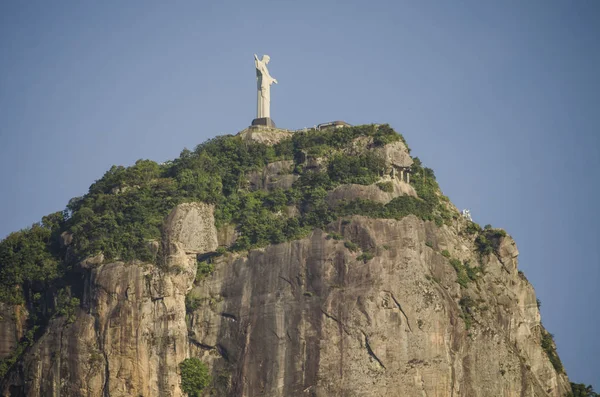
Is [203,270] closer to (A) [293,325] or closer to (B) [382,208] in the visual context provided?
(A) [293,325]

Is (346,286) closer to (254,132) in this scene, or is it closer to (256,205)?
(256,205)

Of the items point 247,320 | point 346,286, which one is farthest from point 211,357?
point 346,286

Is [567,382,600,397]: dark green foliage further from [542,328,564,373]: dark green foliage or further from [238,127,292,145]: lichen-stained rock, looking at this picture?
[238,127,292,145]: lichen-stained rock

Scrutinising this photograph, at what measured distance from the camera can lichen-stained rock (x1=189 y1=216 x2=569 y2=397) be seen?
100312 mm

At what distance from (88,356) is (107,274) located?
5860 mm

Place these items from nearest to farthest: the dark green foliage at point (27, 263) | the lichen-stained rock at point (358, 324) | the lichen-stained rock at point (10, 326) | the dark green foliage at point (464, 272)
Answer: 1. the lichen-stained rock at point (358, 324)
2. the dark green foliage at point (464, 272)
3. the lichen-stained rock at point (10, 326)
4. the dark green foliage at point (27, 263)

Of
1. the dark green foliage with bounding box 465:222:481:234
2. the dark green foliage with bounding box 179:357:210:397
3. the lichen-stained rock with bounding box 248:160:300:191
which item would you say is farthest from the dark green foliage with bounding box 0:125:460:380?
the dark green foliage with bounding box 179:357:210:397

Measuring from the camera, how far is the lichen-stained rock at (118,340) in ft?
334

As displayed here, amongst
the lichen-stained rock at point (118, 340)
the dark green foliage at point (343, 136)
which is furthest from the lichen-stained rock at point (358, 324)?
the dark green foliage at point (343, 136)

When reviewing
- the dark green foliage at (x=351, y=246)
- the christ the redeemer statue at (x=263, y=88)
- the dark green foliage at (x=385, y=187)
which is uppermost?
the christ the redeemer statue at (x=263, y=88)

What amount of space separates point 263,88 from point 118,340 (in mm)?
26059

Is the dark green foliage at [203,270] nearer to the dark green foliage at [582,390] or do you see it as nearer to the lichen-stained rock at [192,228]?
the lichen-stained rock at [192,228]

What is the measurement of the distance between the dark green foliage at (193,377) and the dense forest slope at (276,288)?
11 centimetres

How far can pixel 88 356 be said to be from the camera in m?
102
